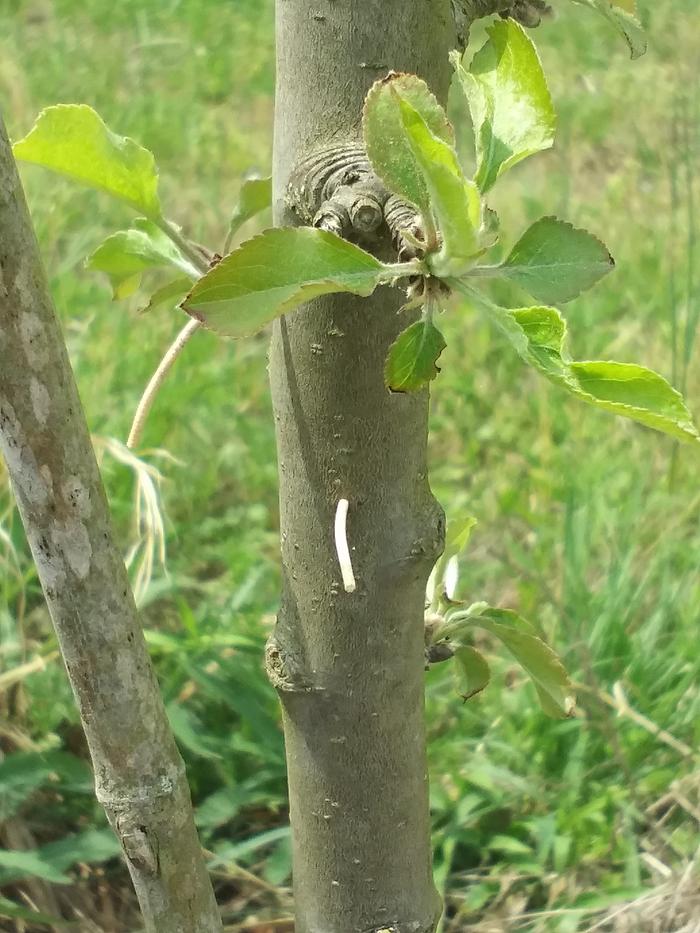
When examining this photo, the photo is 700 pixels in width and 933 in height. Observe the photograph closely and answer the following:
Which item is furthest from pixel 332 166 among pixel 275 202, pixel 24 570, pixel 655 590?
pixel 655 590

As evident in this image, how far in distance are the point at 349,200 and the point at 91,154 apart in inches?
7.0

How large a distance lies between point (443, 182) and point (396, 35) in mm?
114

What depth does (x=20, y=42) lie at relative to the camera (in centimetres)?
288

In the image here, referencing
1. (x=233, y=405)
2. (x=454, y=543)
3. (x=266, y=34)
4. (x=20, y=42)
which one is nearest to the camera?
(x=454, y=543)

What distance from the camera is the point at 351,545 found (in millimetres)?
567

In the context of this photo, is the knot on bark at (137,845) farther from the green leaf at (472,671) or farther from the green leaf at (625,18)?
the green leaf at (625,18)

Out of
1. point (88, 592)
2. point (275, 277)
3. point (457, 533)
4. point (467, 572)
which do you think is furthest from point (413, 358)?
point (467, 572)

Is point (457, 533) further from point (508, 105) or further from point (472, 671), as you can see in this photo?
point (508, 105)

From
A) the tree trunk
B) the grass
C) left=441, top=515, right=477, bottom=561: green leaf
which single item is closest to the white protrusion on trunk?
the tree trunk

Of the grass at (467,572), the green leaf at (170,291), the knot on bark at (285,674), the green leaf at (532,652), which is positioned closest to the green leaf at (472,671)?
the green leaf at (532,652)

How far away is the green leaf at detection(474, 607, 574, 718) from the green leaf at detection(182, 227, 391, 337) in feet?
0.99

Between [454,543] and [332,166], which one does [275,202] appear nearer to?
[332,166]

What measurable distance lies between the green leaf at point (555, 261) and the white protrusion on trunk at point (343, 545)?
0.15 m

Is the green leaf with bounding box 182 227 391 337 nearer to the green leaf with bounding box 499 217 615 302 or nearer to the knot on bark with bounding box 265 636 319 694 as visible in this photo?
the green leaf with bounding box 499 217 615 302
